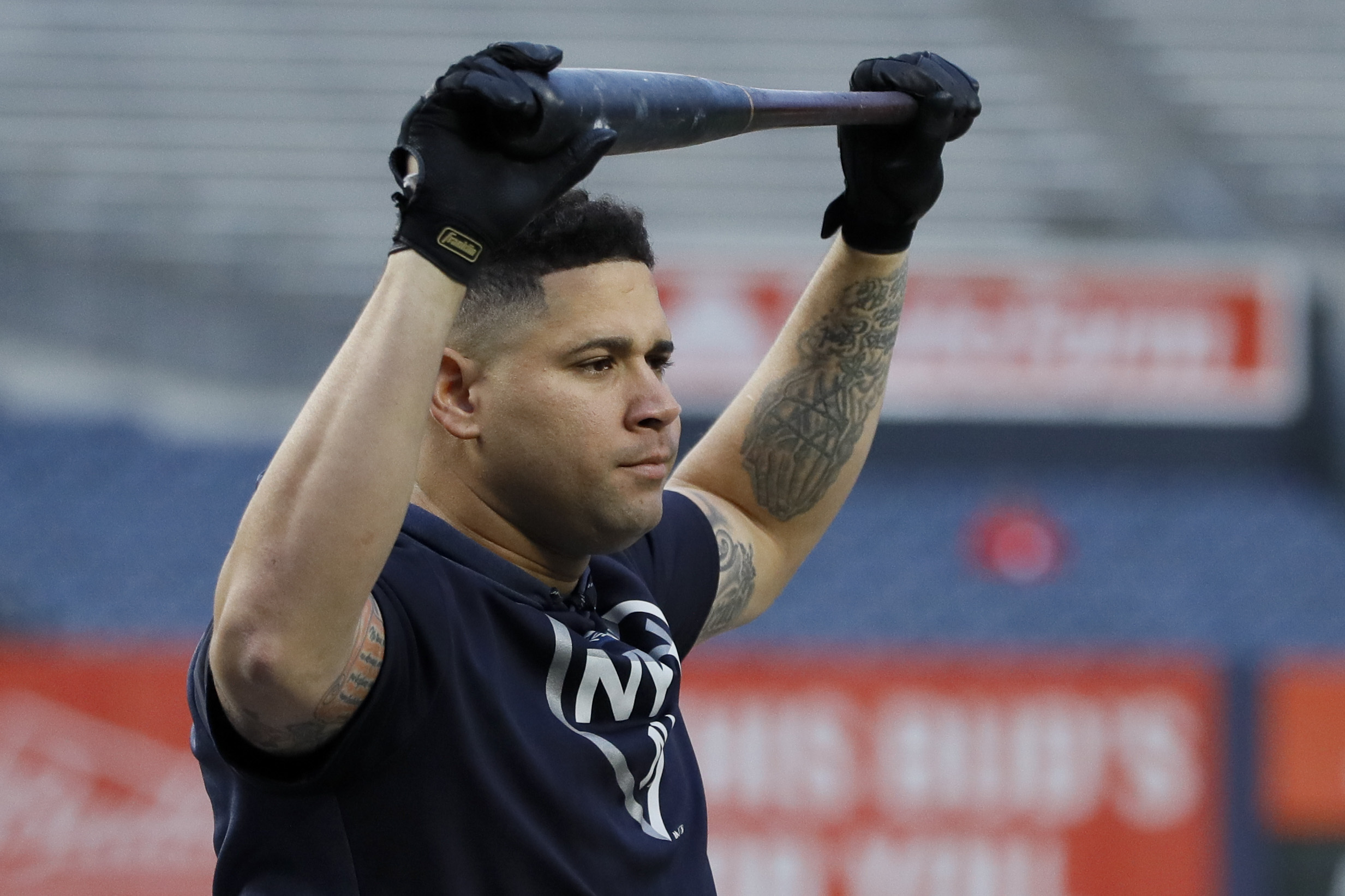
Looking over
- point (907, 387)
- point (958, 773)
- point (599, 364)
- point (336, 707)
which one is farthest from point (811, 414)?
point (907, 387)

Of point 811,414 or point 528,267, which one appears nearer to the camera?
point 528,267

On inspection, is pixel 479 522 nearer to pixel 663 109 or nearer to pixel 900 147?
pixel 663 109

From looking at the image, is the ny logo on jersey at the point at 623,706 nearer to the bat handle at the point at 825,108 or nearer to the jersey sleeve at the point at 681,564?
the jersey sleeve at the point at 681,564

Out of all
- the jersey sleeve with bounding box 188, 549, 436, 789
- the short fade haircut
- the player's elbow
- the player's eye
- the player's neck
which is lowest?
the jersey sleeve with bounding box 188, 549, 436, 789

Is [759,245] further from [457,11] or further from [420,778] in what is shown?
[420,778]

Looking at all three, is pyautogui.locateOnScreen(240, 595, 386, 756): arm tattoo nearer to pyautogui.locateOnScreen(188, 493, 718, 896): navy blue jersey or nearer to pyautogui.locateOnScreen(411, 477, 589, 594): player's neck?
pyautogui.locateOnScreen(188, 493, 718, 896): navy blue jersey

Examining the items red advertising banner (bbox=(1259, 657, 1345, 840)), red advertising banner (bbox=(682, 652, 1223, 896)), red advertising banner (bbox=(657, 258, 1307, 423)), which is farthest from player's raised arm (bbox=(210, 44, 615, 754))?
red advertising banner (bbox=(657, 258, 1307, 423))

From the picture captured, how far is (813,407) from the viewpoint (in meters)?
2.09

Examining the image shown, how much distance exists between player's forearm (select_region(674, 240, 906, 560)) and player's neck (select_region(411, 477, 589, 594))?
56 cm

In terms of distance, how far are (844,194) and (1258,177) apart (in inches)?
270

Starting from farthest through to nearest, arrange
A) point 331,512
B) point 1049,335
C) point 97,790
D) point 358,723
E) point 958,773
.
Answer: point 1049,335 < point 958,773 < point 97,790 < point 358,723 < point 331,512

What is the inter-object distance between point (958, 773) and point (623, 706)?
3.87m

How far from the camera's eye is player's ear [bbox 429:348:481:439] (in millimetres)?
1549

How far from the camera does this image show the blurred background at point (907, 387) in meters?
5.11
